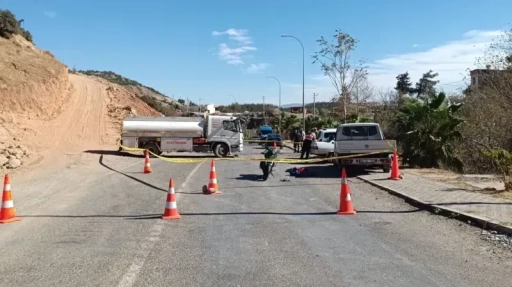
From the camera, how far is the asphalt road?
232 inches

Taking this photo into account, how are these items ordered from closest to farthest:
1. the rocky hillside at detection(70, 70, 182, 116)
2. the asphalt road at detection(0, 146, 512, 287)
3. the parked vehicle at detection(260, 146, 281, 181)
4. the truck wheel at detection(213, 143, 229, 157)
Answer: the asphalt road at detection(0, 146, 512, 287)
the parked vehicle at detection(260, 146, 281, 181)
the truck wheel at detection(213, 143, 229, 157)
the rocky hillside at detection(70, 70, 182, 116)

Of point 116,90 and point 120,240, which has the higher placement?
point 116,90

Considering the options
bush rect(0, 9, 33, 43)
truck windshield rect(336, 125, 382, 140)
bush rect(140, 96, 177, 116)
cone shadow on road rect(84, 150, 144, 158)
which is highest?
bush rect(0, 9, 33, 43)

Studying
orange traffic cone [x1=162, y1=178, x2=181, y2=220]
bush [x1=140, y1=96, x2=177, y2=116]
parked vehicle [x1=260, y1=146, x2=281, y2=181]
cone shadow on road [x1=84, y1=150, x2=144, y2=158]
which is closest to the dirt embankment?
cone shadow on road [x1=84, y1=150, x2=144, y2=158]

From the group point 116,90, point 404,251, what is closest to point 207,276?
point 404,251

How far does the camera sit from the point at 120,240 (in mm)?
7789

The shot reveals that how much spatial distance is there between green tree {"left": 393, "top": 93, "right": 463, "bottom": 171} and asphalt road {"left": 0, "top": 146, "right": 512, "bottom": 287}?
775 centimetres

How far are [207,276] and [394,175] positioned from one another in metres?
11.6

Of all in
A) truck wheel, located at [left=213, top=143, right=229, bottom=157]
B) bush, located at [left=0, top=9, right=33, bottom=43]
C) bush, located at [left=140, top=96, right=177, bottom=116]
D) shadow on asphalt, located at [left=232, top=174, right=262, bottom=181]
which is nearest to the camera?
shadow on asphalt, located at [left=232, top=174, right=262, bottom=181]

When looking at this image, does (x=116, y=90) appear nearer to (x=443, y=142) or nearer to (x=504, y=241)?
(x=443, y=142)

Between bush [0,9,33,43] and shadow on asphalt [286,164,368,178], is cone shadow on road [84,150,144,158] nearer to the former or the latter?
shadow on asphalt [286,164,368,178]

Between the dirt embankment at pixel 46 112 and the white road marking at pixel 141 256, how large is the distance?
1506 centimetres

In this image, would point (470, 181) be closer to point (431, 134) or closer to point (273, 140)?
point (431, 134)

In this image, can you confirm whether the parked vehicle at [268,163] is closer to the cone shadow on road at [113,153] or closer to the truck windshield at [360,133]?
the truck windshield at [360,133]
